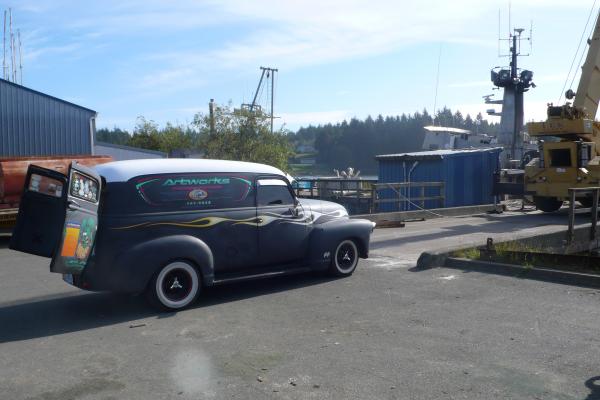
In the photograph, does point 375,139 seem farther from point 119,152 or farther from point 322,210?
point 322,210

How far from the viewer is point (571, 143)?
18.9m

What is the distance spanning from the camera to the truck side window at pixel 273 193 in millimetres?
8820

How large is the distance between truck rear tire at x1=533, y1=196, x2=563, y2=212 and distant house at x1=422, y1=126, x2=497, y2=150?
18345mm

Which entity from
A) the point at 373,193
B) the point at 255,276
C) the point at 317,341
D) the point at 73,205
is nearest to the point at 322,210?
the point at 255,276

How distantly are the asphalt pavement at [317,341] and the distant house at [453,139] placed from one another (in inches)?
1285

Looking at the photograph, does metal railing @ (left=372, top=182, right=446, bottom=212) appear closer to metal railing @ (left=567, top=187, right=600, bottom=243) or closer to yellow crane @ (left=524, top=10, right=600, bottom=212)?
yellow crane @ (left=524, top=10, right=600, bottom=212)

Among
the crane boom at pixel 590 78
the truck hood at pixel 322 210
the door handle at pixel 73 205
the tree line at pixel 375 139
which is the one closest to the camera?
the door handle at pixel 73 205

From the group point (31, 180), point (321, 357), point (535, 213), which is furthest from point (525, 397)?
point (535, 213)

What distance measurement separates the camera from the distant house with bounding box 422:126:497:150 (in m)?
40.9

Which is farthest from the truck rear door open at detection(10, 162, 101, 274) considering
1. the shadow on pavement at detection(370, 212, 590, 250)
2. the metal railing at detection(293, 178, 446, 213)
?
the metal railing at detection(293, 178, 446, 213)

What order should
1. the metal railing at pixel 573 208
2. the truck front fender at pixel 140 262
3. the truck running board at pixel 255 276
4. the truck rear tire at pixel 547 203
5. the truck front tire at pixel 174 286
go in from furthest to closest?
the truck rear tire at pixel 547 203, the metal railing at pixel 573 208, the truck running board at pixel 255 276, the truck front tire at pixel 174 286, the truck front fender at pixel 140 262

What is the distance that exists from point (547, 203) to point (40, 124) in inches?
730

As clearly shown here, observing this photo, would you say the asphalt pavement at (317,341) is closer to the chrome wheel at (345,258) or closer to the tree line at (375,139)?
the chrome wheel at (345,258)

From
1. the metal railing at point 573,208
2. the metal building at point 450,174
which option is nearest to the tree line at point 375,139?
the metal building at point 450,174
